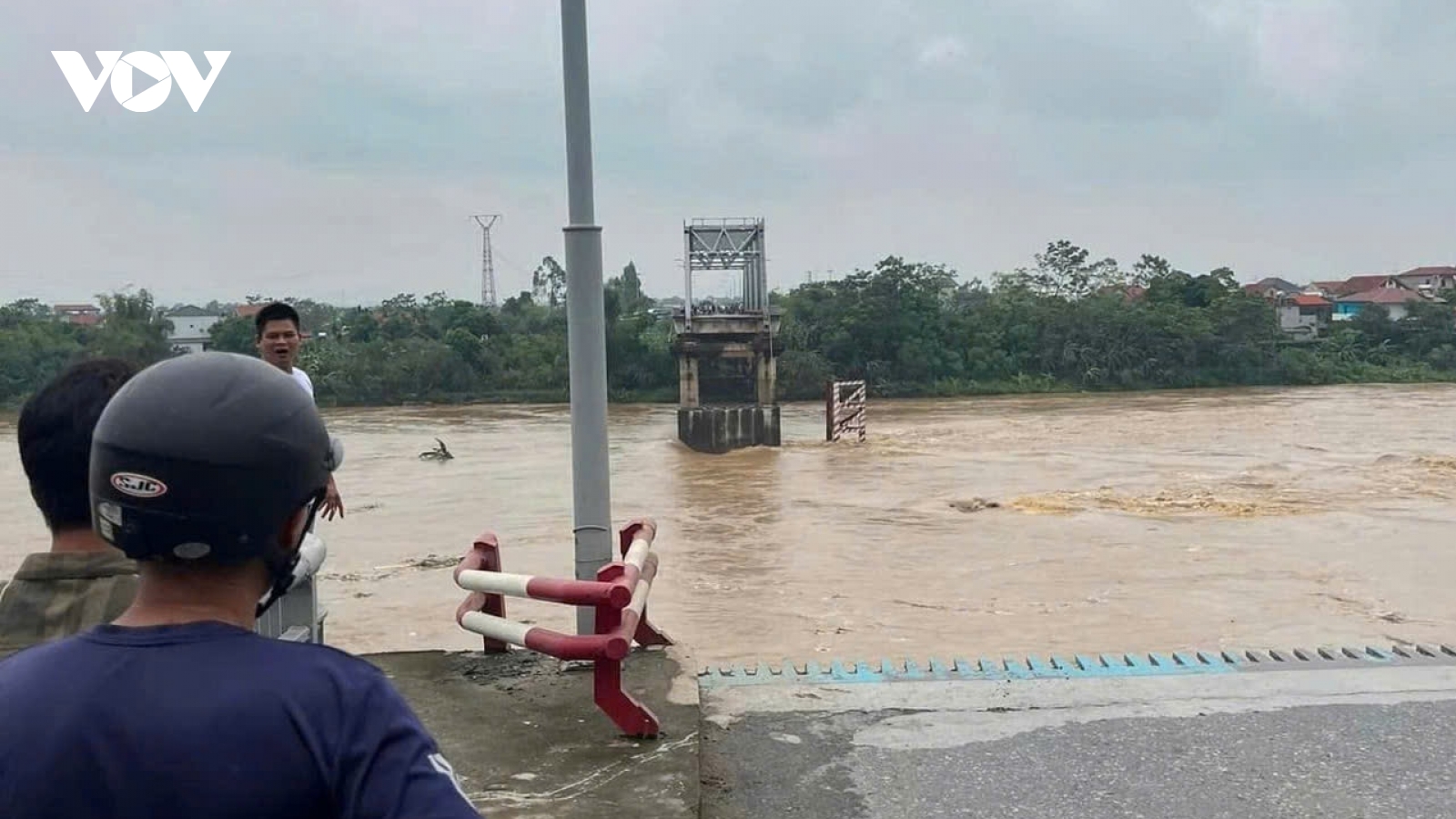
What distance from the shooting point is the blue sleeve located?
3.85ft

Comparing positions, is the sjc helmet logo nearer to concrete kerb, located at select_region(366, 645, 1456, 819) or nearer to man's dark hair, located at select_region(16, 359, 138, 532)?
man's dark hair, located at select_region(16, 359, 138, 532)

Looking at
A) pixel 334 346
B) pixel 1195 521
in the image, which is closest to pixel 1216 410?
pixel 1195 521

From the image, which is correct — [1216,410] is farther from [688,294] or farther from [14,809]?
[14,809]

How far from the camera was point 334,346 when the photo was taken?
160 feet

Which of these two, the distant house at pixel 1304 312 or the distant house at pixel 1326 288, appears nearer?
the distant house at pixel 1304 312

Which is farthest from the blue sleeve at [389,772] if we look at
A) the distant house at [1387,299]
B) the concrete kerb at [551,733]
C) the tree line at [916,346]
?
the distant house at [1387,299]

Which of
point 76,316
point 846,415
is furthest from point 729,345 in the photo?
point 76,316

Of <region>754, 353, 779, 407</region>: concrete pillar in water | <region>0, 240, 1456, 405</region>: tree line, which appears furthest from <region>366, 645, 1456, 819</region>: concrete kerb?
<region>0, 240, 1456, 405</region>: tree line

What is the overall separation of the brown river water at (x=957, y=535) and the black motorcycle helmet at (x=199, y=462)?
822 centimetres

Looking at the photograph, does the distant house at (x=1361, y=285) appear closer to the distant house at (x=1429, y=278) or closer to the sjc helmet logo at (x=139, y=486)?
the distant house at (x=1429, y=278)

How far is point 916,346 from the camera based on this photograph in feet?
165

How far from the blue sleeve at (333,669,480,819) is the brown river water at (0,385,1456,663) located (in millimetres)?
8231

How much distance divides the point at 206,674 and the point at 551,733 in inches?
109

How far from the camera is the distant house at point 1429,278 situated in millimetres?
76188
